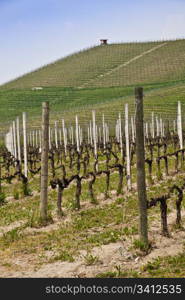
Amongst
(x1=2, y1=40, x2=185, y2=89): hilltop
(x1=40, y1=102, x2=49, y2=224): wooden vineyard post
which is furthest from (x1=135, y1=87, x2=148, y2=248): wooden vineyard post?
(x1=2, y1=40, x2=185, y2=89): hilltop

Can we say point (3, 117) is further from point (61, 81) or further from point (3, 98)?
point (61, 81)

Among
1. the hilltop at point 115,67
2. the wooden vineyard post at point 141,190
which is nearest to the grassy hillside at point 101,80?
the hilltop at point 115,67

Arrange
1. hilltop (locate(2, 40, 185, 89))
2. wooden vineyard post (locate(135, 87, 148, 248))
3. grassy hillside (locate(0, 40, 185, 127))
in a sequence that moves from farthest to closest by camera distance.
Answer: hilltop (locate(2, 40, 185, 89)), grassy hillside (locate(0, 40, 185, 127)), wooden vineyard post (locate(135, 87, 148, 248))

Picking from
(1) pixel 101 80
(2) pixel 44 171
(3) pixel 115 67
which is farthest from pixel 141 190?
(3) pixel 115 67

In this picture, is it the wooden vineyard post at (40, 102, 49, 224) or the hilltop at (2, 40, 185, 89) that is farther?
the hilltop at (2, 40, 185, 89)

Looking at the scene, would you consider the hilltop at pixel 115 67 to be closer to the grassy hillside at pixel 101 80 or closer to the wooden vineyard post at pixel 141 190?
the grassy hillside at pixel 101 80

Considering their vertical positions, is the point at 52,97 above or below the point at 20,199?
above

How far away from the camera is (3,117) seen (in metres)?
73.4

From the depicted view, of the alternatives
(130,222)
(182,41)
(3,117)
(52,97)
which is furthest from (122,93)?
(130,222)

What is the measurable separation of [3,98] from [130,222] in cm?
7917

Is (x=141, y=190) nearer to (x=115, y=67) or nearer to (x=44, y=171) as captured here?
(x=44, y=171)

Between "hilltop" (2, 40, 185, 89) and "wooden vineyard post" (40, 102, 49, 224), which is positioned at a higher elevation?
"hilltop" (2, 40, 185, 89)

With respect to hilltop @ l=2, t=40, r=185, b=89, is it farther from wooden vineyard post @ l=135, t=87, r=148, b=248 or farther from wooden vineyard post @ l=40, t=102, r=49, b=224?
wooden vineyard post @ l=135, t=87, r=148, b=248

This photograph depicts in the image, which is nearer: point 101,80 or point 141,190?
point 141,190
